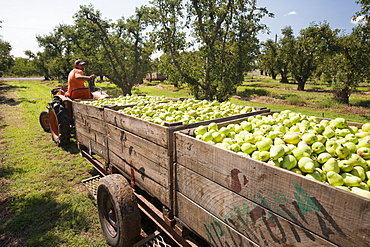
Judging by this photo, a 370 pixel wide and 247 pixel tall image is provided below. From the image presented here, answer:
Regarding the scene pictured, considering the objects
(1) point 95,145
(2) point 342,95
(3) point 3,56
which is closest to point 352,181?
(1) point 95,145

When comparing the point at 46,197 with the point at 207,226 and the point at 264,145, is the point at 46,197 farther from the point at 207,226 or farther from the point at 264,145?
the point at 264,145

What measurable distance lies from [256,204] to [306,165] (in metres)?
0.41

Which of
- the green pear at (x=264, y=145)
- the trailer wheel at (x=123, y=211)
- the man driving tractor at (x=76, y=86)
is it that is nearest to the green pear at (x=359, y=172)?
the green pear at (x=264, y=145)

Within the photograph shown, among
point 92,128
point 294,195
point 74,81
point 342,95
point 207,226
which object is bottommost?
point 342,95

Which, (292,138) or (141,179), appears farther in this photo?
(141,179)

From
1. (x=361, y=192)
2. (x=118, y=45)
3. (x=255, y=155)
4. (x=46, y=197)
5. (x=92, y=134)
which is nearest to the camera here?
(x=361, y=192)

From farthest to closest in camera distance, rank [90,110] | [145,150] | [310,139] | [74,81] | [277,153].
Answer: [74,81]
[90,110]
[145,150]
[310,139]
[277,153]

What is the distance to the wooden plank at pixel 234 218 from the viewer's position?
134cm

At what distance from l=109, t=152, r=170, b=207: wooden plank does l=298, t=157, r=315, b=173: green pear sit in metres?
1.27

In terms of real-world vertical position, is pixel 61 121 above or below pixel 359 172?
below

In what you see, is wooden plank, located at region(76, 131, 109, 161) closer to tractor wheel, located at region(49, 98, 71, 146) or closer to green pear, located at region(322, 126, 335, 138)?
tractor wheel, located at region(49, 98, 71, 146)

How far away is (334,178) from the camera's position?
138cm

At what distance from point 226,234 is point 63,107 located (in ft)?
20.2

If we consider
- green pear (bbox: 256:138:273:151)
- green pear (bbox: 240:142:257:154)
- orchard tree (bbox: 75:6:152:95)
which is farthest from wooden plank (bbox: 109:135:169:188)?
orchard tree (bbox: 75:6:152:95)
